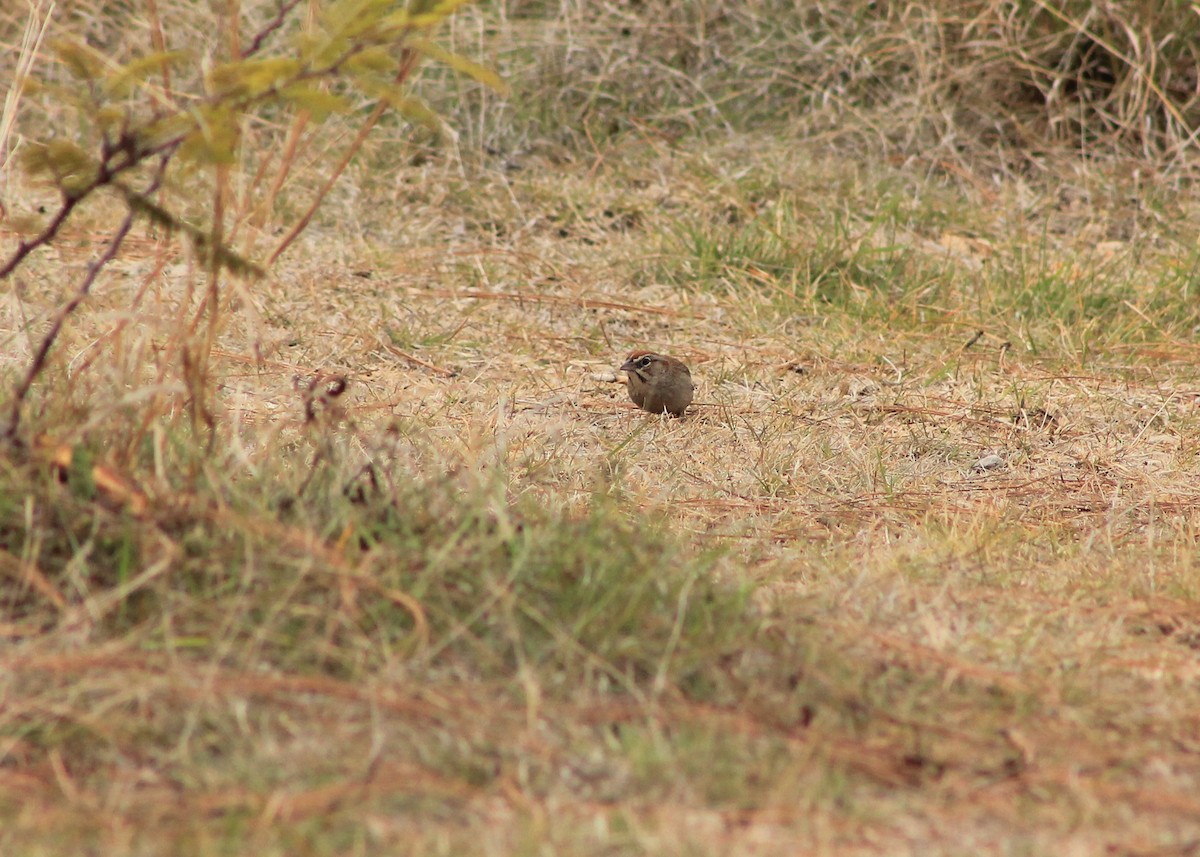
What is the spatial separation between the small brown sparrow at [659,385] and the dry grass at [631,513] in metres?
0.12

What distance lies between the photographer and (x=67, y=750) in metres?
2.48

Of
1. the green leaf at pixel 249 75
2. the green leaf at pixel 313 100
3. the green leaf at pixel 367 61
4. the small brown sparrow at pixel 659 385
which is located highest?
the green leaf at pixel 367 61

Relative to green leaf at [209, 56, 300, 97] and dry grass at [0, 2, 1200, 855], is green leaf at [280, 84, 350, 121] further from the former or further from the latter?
dry grass at [0, 2, 1200, 855]

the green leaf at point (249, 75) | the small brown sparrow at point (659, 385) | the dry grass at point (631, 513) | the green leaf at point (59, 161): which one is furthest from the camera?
the small brown sparrow at point (659, 385)

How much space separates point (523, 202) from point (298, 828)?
17.0 ft

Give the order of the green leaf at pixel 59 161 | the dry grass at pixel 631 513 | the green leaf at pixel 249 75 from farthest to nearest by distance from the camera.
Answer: the green leaf at pixel 59 161 → the green leaf at pixel 249 75 → the dry grass at pixel 631 513

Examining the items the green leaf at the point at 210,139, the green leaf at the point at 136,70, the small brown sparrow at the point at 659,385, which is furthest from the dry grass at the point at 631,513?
the green leaf at the point at 136,70

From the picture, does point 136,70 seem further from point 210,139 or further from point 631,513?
point 631,513

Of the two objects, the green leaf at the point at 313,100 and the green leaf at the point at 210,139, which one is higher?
the green leaf at the point at 313,100

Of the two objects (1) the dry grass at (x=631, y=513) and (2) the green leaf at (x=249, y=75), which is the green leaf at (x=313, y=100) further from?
(1) the dry grass at (x=631, y=513)

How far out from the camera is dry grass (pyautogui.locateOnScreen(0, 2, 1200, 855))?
2.45 m

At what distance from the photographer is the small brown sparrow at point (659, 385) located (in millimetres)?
5051

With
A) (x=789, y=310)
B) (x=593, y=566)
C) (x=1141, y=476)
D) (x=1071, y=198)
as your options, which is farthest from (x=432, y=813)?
(x=1071, y=198)

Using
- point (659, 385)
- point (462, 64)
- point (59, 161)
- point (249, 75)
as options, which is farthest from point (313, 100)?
point (659, 385)
